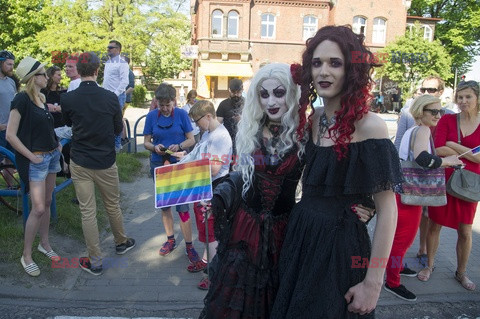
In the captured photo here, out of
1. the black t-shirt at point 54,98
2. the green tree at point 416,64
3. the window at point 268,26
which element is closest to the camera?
the black t-shirt at point 54,98

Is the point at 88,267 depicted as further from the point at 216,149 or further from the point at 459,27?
the point at 459,27

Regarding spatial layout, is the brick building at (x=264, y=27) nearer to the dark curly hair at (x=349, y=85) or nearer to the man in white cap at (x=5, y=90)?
the man in white cap at (x=5, y=90)

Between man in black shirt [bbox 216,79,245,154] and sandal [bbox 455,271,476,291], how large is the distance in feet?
10.6

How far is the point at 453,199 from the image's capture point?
12.9 feet

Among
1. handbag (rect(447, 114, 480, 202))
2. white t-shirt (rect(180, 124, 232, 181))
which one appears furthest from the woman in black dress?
handbag (rect(447, 114, 480, 202))

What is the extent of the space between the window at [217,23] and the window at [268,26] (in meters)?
3.61

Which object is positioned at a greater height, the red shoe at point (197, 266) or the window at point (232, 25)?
the window at point (232, 25)

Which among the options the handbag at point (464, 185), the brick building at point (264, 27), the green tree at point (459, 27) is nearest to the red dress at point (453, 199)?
the handbag at point (464, 185)

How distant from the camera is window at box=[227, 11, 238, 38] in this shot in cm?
3134

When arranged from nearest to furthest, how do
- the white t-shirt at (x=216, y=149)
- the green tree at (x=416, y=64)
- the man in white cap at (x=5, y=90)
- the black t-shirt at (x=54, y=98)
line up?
the white t-shirt at (x=216, y=149) → the man in white cap at (x=5, y=90) → the black t-shirt at (x=54, y=98) → the green tree at (x=416, y=64)

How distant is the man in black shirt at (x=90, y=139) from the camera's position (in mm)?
3842

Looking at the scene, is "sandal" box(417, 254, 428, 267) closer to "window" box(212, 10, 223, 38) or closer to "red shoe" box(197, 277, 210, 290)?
"red shoe" box(197, 277, 210, 290)

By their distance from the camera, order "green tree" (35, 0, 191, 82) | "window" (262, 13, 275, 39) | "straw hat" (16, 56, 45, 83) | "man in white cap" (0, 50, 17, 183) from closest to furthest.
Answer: "straw hat" (16, 56, 45, 83), "man in white cap" (0, 50, 17, 183), "green tree" (35, 0, 191, 82), "window" (262, 13, 275, 39)

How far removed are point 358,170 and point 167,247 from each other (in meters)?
3.34
